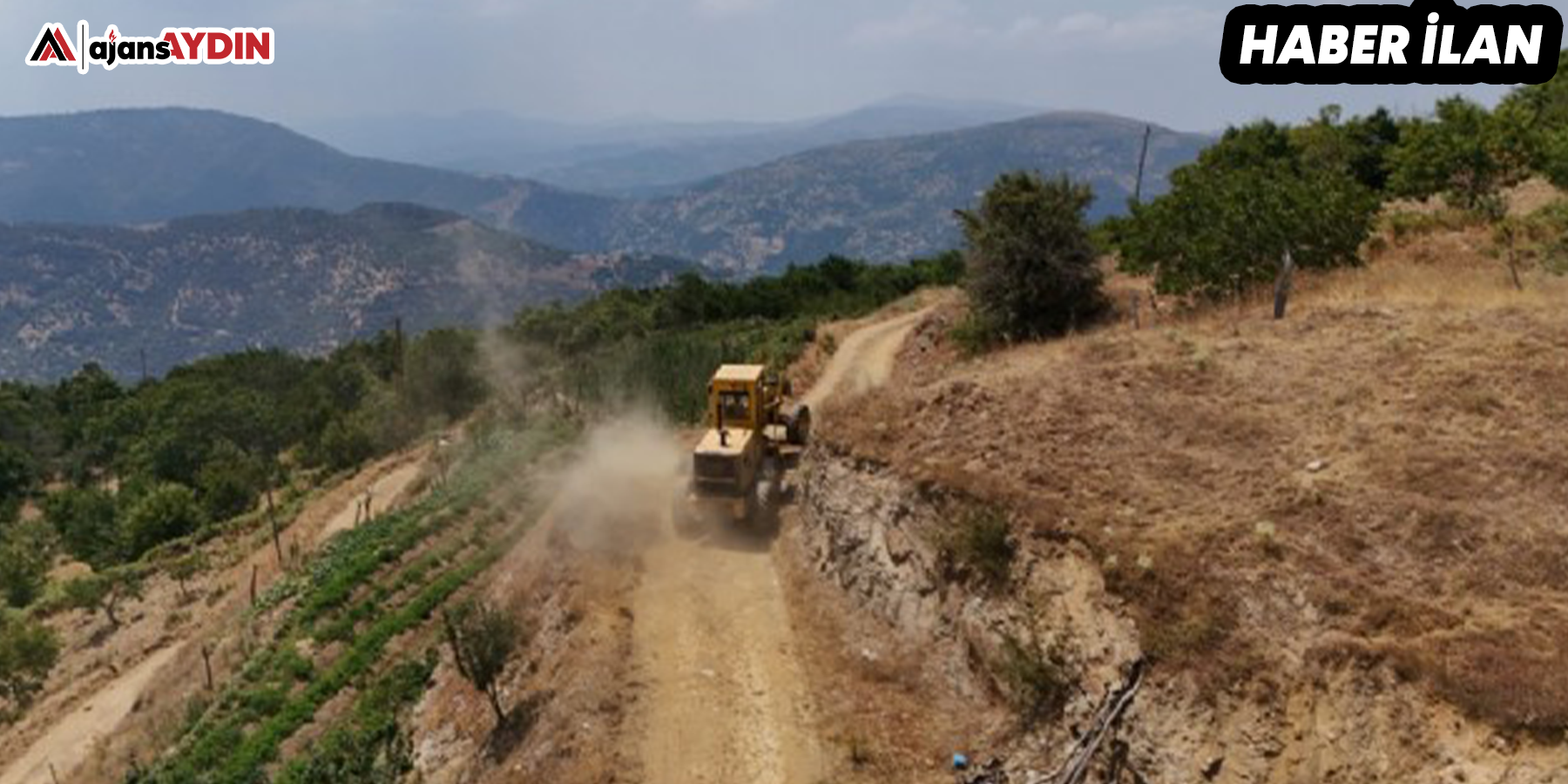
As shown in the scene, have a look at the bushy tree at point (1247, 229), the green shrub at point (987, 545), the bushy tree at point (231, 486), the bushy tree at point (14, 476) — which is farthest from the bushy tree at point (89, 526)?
the bushy tree at point (1247, 229)

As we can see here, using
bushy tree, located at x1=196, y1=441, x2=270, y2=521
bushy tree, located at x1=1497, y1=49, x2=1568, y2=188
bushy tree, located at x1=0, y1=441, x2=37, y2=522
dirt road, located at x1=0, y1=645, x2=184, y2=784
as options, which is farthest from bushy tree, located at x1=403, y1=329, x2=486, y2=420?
bushy tree, located at x1=1497, y1=49, x2=1568, y2=188

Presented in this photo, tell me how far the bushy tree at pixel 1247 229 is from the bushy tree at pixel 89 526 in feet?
190

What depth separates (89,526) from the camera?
5981 centimetres

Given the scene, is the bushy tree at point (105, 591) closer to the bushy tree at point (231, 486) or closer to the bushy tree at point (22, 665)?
the bushy tree at point (22, 665)

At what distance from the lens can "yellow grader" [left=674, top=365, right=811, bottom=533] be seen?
24688 mm

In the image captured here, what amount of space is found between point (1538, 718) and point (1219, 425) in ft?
25.7

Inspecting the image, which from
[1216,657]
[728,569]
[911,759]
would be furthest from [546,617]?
[1216,657]

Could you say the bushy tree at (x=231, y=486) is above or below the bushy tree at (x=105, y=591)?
above

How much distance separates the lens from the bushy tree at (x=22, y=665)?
3562 cm

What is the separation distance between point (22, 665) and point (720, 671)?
3219 cm

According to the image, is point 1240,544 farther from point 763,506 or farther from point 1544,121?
point 1544,121

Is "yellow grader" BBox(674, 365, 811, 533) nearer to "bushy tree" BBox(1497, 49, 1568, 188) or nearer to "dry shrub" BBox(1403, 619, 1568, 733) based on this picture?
"dry shrub" BBox(1403, 619, 1568, 733)

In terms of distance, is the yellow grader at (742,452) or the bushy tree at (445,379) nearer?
the yellow grader at (742,452)

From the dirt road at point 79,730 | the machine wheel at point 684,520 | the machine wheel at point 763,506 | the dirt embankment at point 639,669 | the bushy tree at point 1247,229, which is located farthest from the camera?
the bushy tree at point 1247,229
